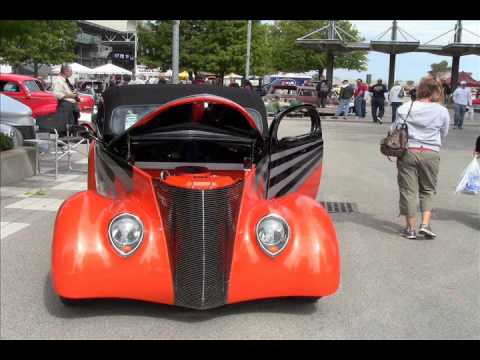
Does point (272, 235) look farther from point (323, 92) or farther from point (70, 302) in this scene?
point (323, 92)

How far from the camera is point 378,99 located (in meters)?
24.7

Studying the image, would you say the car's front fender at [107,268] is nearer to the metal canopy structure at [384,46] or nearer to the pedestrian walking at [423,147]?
the pedestrian walking at [423,147]

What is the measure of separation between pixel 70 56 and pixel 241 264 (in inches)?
1517

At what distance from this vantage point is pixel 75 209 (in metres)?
4.65

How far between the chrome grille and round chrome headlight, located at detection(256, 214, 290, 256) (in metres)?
0.25

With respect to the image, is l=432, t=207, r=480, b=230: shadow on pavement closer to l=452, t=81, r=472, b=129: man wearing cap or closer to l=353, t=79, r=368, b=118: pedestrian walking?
l=452, t=81, r=472, b=129: man wearing cap

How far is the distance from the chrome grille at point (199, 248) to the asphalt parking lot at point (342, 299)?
9.9 inches

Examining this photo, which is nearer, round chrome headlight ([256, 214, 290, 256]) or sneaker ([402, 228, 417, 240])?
round chrome headlight ([256, 214, 290, 256])

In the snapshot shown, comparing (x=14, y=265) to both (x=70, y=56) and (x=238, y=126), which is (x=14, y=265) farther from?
(x=70, y=56)

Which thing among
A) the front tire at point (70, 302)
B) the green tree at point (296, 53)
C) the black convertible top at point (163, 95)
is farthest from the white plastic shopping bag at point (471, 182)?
the green tree at point (296, 53)

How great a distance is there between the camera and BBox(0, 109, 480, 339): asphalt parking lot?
14.0 ft

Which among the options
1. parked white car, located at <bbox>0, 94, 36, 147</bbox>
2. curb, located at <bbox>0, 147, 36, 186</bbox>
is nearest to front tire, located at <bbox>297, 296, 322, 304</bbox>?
curb, located at <bbox>0, 147, 36, 186</bbox>

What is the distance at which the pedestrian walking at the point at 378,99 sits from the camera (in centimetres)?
2377
